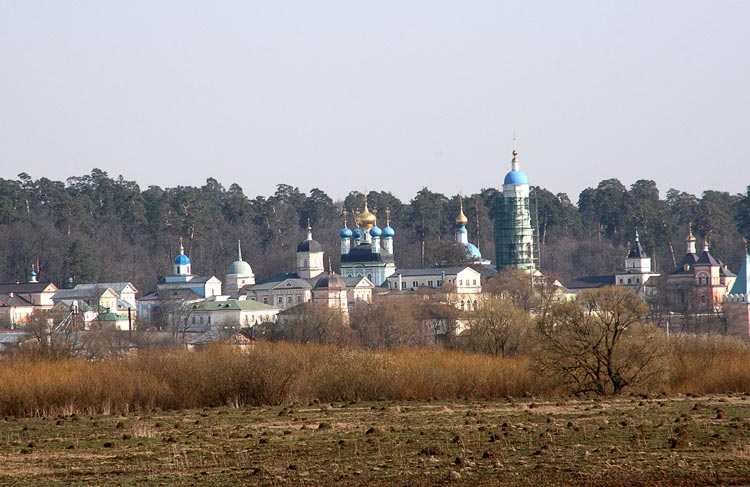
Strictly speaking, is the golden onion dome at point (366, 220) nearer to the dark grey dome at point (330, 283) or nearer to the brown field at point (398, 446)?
the dark grey dome at point (330, 283)

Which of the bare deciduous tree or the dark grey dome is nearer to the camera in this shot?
the bare deciduous tree

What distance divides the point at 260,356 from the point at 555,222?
110 metres

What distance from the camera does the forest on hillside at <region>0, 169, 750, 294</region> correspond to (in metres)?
124

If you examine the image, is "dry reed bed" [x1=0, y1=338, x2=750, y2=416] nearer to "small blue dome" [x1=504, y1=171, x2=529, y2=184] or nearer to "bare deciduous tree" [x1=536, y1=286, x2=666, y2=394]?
"bare deciduous tree" [x1=536, y1=286, x2=666, y2=394]

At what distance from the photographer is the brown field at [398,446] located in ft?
72.3

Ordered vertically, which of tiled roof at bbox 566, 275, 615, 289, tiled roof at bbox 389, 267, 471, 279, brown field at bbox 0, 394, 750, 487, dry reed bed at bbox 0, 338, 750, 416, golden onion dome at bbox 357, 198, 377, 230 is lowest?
brown field at bbox 0, 394, 750, 487

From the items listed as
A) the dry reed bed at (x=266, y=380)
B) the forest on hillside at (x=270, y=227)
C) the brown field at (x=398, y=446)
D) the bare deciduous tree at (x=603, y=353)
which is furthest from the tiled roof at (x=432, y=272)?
the brown field at (x=398, y=446)

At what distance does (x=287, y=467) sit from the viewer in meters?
23.0

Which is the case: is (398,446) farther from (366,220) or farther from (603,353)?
(366,220)

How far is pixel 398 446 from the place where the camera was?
25266 millimetres

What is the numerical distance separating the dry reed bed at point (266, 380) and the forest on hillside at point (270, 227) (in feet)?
245

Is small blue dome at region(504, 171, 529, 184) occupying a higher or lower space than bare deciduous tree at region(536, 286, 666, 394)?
higher

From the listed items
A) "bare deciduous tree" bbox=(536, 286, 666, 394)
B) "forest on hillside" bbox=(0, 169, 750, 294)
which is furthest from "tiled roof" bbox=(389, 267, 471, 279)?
"bare deciduous tree" bbox=(536, 286, 666, 394)

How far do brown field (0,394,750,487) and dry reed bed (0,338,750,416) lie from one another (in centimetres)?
263
